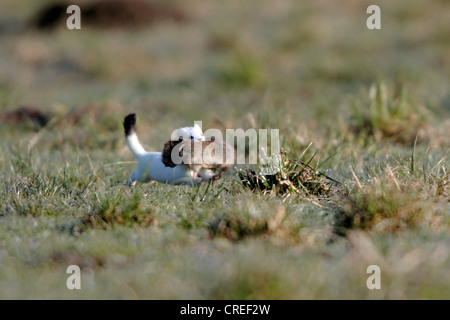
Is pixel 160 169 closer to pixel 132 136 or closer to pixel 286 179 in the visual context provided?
pixel 132 136

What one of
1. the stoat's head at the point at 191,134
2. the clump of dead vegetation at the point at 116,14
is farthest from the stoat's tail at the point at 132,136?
the clump of dead vegetation at the point at 116,14

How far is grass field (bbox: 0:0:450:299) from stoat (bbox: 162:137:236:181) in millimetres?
119

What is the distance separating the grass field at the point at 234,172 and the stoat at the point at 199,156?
0.12 meters

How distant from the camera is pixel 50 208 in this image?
3451 millimetres

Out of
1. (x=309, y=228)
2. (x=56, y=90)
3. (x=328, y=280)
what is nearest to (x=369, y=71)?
(x=56, y=90)

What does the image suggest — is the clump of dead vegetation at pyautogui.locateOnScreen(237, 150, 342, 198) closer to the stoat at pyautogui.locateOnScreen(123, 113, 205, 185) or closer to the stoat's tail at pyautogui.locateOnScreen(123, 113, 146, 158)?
the stoat at pyautogui.locateOnScreen(123, 113, 205, 185)

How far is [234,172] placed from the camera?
4160mm

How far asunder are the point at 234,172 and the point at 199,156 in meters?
0.62

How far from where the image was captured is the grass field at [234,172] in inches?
100

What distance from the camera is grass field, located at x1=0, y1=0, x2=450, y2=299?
8.35 feet

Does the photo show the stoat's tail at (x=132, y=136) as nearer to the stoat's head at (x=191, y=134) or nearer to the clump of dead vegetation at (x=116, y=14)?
the stoat's head at (x=191, y=134)

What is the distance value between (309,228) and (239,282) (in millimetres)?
697

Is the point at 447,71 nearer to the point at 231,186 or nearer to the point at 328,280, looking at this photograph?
the point at 231,186

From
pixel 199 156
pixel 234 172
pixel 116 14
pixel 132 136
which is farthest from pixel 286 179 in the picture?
pixel 116 14
